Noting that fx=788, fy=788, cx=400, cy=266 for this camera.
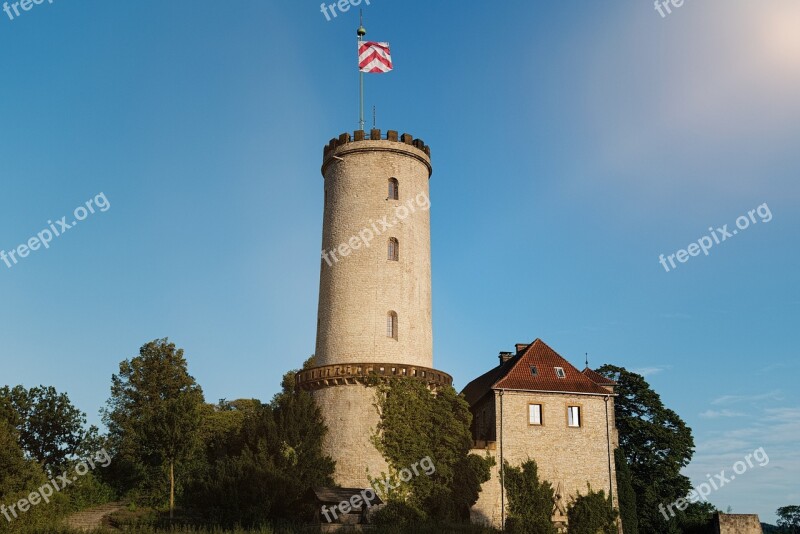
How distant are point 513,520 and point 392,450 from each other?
6547mm

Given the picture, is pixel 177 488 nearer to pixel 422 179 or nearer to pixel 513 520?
pixel 513 520

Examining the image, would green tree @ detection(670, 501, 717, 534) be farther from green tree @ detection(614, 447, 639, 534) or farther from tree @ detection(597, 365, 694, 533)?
green tree @ detection(614, 447, 639, 534)

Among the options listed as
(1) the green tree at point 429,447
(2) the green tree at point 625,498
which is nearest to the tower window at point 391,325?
(1) the green tree at point 429,447

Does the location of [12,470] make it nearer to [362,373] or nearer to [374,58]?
[362,373]

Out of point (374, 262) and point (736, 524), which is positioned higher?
point (374, 262)

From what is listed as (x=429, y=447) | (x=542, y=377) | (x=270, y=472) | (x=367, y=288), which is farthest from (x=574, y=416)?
(x=270, y=472)

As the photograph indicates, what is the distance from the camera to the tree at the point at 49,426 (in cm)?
4506

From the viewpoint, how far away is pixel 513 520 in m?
35.8

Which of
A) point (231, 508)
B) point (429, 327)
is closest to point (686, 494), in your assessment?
point (429, 327)

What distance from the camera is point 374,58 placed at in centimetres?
3819

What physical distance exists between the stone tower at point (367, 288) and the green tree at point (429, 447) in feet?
1.94

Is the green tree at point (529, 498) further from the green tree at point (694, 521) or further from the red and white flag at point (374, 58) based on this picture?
the red and white flag at point (374, 58)

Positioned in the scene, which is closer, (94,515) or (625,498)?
(94,515)

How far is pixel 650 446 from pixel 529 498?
1422cm
